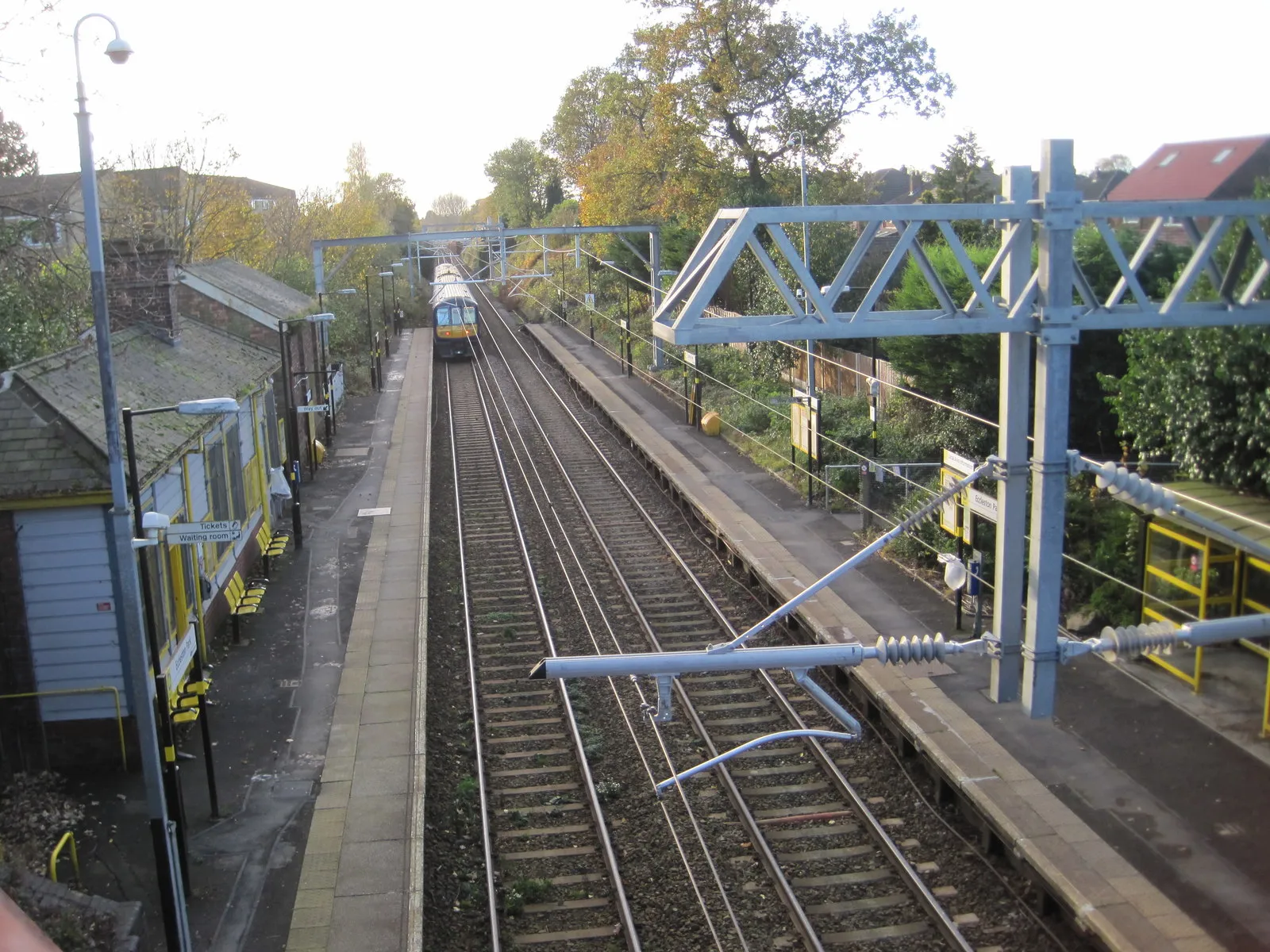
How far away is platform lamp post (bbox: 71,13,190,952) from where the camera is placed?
786 centimetres

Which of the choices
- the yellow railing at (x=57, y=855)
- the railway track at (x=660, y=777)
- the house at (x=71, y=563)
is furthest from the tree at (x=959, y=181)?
the yellow railing at (x=57, y=855)

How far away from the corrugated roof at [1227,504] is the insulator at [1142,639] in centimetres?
624

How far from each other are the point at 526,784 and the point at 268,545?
8.98 metres

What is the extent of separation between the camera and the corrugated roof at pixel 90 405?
35.2 ft

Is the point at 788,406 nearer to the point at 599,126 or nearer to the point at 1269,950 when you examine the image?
the point at 1269,950

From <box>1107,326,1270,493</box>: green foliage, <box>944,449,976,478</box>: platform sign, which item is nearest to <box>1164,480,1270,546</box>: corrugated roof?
<box>1107,326,1270,493</box>: green foliage

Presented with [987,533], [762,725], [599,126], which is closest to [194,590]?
[762,725]

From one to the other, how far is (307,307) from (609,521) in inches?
485

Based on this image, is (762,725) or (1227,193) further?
(762,725)

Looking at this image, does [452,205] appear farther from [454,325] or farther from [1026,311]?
[1026,311]

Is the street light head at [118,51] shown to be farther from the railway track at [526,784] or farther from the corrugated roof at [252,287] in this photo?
the corrugated roof at [252,287]

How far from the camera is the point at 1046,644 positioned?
5.87 m

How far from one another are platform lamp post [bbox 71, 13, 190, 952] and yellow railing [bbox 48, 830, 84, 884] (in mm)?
960

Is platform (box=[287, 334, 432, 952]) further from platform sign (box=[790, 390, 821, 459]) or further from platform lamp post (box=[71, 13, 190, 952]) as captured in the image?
platform sign (box=[790, 390, 821, 459])
